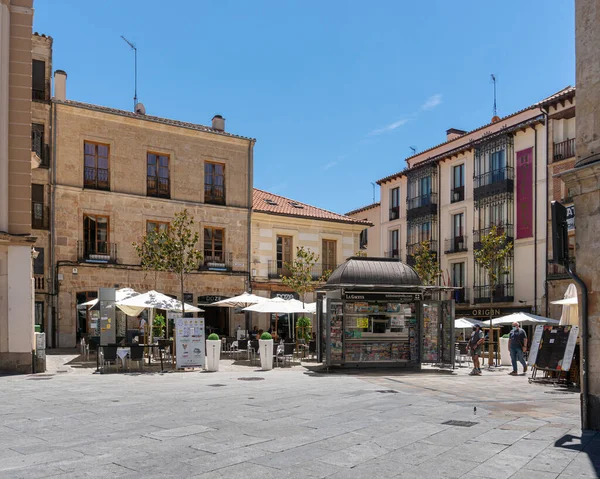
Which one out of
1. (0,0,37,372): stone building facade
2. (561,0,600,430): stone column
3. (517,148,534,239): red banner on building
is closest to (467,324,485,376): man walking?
(561,0,600,430): stone column

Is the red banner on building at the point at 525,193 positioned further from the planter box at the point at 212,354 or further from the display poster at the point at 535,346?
the planter box at the point at 212,354

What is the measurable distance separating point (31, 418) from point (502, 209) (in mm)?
31259

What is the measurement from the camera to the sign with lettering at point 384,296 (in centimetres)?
1805

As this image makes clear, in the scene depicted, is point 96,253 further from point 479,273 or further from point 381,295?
point 479,273

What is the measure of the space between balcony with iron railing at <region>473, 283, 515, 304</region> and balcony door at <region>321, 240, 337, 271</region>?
8.69 meters

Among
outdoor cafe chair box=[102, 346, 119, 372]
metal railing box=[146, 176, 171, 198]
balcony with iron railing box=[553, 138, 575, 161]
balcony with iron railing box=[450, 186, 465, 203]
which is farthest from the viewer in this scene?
balcony with iron railing box=[450, 186, 465, 203]

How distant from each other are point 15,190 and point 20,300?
303cm

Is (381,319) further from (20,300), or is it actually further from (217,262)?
(217,262)

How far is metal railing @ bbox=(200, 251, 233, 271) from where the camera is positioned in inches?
1244

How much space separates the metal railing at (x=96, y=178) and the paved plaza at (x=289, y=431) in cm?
1631

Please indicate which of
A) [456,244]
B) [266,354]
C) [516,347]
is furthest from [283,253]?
[516,347]

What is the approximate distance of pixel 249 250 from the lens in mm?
33281

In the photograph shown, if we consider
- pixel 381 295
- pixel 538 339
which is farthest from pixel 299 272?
pixel 538 339

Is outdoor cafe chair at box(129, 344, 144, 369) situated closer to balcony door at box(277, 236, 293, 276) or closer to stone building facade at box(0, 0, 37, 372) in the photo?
stone building facade at box(0, 0, 37, 372)
